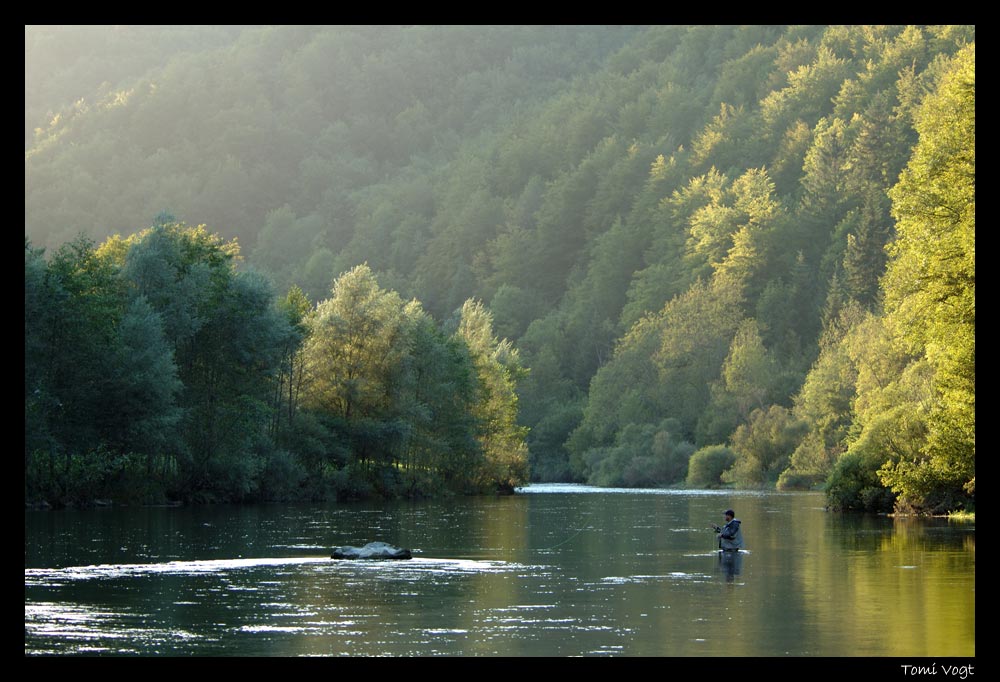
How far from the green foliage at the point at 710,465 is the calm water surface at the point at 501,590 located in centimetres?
4474

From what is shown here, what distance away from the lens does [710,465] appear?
89875 millimetres

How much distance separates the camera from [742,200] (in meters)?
122

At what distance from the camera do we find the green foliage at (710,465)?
295ft

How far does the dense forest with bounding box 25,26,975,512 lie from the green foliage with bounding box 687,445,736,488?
26 centimetres

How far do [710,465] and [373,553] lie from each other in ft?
200

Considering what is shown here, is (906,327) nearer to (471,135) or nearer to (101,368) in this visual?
(101,368)

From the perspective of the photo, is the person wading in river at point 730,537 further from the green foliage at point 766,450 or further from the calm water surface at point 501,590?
the green foliage at point 766,450

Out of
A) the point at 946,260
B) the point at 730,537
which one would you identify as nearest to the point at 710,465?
the point at 946,260

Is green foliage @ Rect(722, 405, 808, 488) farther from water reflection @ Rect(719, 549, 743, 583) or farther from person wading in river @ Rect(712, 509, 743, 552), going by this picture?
water reflection @ Rect(719, 549, 743, 583)

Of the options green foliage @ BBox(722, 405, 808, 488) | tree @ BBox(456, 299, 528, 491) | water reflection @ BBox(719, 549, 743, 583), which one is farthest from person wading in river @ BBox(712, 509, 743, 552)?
green foliage @ BBox(722, 405, 808, 488)

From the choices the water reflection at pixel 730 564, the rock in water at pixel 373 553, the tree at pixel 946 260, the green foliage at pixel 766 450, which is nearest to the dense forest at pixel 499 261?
the tree at pixel 946 260

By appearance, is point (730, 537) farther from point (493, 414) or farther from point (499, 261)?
point (499, 261)

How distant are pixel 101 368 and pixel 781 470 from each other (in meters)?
46.7
